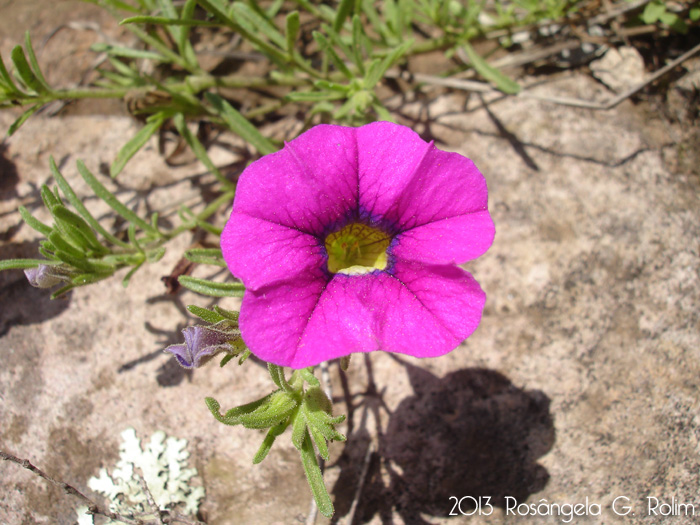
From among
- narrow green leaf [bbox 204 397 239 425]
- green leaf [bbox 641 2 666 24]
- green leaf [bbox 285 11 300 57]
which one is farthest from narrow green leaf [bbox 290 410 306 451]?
green leaf [bbox 641 2 666 24]

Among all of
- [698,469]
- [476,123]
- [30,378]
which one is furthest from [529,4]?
[30,378]

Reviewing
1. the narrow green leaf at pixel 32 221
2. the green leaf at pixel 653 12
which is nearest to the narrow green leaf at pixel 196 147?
the narrow green leaf at pixel 32 221

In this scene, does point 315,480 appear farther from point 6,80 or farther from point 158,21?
point 6,80

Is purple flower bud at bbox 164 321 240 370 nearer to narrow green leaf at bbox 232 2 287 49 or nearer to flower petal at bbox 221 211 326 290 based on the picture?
flower petal at bbox 221 211 326 290

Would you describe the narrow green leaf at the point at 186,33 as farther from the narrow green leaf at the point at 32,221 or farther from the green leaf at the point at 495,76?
the green leaf at the point at 495,76

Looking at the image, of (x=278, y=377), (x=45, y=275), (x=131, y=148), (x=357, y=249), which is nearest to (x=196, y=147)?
(x=131, y=148)

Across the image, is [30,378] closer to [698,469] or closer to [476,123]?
[476,123]
